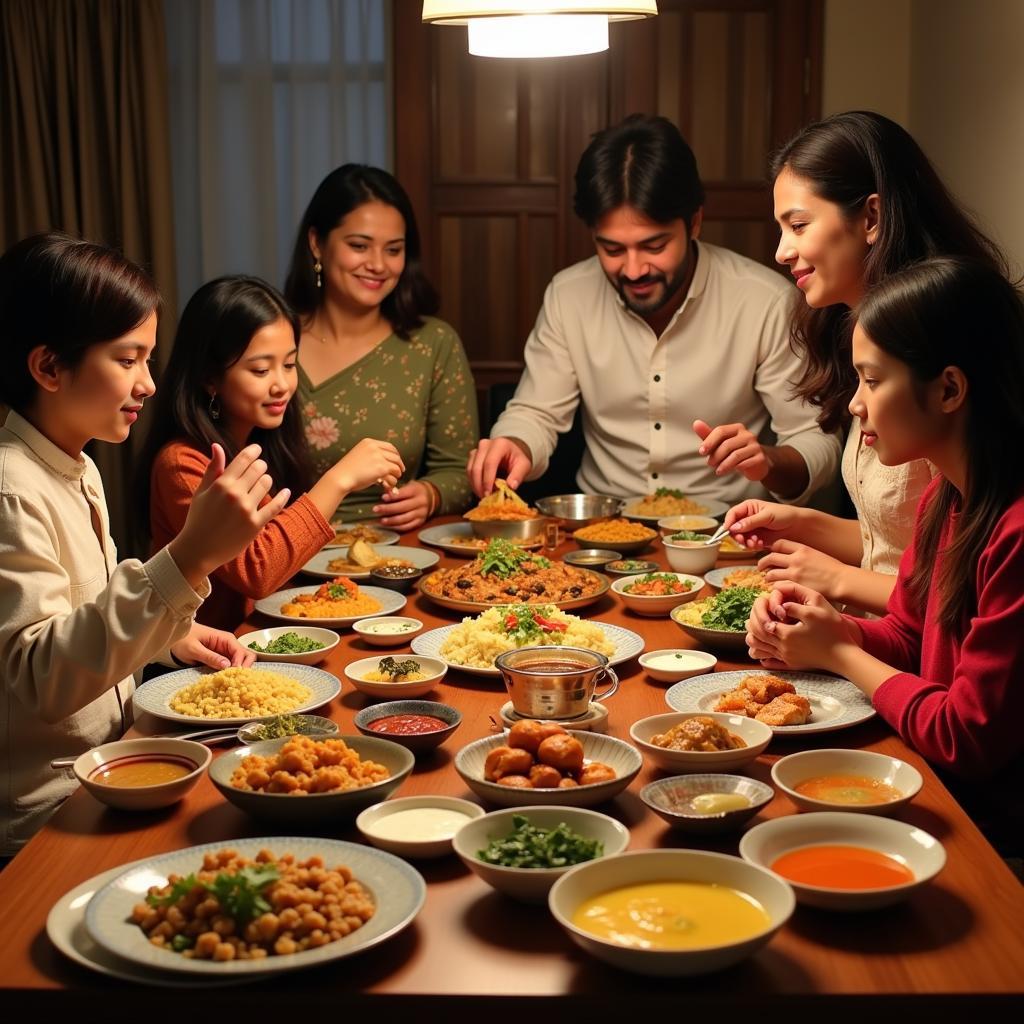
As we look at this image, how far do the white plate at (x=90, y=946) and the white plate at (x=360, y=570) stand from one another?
1.46 m

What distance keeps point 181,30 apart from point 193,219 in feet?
2.49

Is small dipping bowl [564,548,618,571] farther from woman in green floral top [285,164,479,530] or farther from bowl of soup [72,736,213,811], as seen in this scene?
bowl of soup [72,736,213,811]

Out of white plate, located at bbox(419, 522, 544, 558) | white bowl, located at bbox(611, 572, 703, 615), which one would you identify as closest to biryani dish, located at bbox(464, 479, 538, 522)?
white plate, located at bbox(419, 522, 544, 558)

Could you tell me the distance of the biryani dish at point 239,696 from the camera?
75.8 inches

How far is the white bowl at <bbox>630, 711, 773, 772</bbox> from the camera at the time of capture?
1.67 metres

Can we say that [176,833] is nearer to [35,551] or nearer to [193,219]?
[35,551]

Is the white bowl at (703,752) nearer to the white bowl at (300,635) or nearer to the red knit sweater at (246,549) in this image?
the white bowl at (300,635)

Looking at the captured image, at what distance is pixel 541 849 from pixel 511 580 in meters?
1.31

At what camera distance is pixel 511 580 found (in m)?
2.67

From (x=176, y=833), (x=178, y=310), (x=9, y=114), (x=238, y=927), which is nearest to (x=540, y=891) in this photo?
(x=238, y=927)

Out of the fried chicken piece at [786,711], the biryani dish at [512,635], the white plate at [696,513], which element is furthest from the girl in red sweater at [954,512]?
the white plate at [696,513]

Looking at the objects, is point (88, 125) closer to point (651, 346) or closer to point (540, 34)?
point (651, 346)

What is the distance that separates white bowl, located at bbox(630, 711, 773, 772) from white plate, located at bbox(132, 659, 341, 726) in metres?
0.52

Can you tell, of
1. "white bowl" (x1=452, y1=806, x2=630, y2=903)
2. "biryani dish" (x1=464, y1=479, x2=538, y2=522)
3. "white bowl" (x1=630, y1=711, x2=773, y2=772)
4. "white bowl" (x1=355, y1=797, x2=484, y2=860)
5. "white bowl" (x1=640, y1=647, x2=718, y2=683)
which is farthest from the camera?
"biryani dish" (x1=464, y1=479, x2=538, y2=522)
